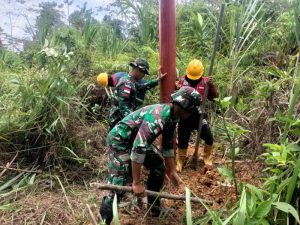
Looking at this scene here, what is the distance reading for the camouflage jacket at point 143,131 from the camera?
294 cm

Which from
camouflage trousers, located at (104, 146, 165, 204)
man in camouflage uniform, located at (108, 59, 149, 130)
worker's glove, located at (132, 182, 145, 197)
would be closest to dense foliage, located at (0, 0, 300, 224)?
worker's glove, located at (132, 182, 145, 197)

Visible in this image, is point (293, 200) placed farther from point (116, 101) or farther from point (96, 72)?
point (96, 72)

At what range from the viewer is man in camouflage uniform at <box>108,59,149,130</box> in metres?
4.12

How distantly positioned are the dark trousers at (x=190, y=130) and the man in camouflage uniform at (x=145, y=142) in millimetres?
896

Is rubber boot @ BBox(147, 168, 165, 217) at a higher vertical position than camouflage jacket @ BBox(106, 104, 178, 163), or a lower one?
lower

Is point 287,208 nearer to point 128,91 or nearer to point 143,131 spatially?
point 143,131

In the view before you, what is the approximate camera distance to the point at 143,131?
2.96 metres

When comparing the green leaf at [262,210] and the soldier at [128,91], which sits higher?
the soldier at [128,91]

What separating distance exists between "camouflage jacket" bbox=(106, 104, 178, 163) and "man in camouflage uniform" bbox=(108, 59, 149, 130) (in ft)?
2.74

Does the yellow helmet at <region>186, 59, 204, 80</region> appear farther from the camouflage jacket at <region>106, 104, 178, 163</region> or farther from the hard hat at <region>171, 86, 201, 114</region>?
the hard hat at <region>171, 86, 201, 114</region>

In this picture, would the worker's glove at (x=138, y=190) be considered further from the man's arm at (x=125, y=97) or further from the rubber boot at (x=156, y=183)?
the man's arm at (x=125, y=97)

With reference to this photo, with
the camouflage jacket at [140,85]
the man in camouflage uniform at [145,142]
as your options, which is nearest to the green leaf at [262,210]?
the man in camouflage uniform at [145,142]

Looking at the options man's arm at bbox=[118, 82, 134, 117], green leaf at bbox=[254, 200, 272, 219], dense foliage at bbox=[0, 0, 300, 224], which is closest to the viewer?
green leaf at bbox=[254, 200, 272, 219]

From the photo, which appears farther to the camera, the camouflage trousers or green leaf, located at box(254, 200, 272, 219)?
the camouflage trousers
